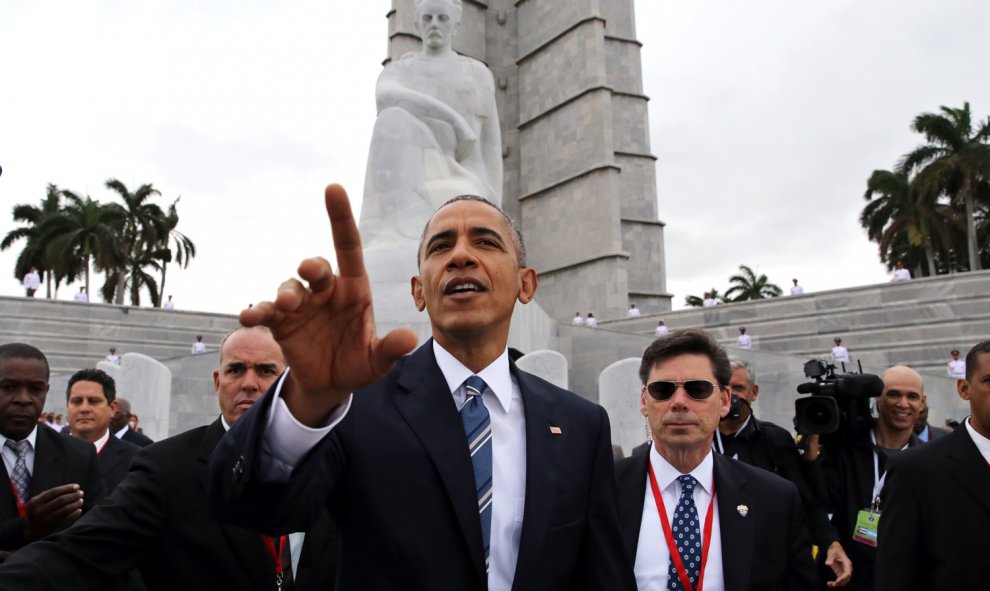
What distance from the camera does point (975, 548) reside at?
2.17 meters

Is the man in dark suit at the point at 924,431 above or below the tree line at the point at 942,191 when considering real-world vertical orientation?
below

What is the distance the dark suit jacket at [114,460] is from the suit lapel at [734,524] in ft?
9.04

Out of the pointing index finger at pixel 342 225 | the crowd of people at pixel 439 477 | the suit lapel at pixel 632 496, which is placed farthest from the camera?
the suit lapel at pixel 632 496

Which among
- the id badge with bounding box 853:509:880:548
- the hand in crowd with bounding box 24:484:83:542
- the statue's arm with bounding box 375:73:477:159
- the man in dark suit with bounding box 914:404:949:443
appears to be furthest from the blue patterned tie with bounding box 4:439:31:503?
the statue's arm with bounding box 375:73:477:159

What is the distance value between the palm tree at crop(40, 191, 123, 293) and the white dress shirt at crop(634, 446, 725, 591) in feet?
105

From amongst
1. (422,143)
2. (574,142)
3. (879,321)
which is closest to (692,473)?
(422,143)

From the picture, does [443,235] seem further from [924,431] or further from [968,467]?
[924,431]

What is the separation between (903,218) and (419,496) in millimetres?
31557

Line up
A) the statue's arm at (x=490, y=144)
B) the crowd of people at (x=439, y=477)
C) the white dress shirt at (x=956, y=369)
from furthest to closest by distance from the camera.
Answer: the white dress shirt at (x=956, y=369), the statue's arm at (x=490, y=144), the crowd of people at (x=439, y=477)

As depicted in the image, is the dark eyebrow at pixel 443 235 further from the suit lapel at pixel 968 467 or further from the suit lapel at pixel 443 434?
the suit lapel at pixel 968 467

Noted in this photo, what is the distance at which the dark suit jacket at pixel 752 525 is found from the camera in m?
2.38

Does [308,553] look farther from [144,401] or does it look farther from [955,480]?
[144,401]

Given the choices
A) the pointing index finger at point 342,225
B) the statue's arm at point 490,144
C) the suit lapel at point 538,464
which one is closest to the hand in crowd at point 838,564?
the suit lapel at point 538,464

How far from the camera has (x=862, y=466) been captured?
3.42 metres
